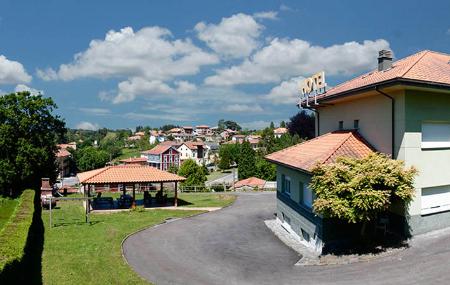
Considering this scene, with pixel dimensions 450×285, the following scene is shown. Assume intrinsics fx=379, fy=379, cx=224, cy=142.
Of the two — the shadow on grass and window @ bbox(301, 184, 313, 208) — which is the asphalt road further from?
the shadow on grass

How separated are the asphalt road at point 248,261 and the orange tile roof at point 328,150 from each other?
4.56 meters

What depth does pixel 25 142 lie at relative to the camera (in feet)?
134

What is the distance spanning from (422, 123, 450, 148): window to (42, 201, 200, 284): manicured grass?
1435cm

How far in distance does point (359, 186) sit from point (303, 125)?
6805 cm

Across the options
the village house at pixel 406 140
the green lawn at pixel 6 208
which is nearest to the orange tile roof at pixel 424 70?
the village house at pixel 406 140

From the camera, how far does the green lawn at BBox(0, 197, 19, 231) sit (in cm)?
2943

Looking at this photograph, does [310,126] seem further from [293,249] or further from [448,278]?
[448,278]

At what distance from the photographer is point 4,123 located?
41.0m

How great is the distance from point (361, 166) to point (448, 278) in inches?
201

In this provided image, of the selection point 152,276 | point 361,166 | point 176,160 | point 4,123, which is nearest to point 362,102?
point 361,166

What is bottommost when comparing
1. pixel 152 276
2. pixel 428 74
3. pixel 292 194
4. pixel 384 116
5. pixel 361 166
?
pixel 152 276

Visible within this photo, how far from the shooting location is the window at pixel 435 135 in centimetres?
1795

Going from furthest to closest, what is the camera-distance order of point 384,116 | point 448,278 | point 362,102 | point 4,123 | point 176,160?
point 176,160, point 4,123, point 362,102, point 384,116, point 448,278

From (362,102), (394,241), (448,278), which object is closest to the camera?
(448,278)
